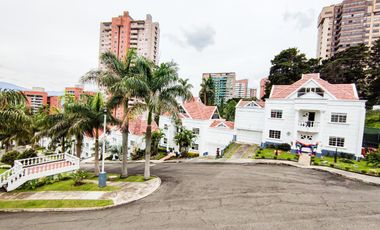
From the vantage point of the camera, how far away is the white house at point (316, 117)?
2266cm

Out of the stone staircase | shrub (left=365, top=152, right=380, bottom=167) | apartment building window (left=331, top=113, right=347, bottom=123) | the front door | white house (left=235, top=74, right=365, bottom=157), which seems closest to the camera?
the stone staircase

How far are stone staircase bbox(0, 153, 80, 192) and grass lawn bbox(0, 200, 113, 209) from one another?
302cm

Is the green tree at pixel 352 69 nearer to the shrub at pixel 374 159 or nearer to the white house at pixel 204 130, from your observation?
the shrub at pixel 374 159

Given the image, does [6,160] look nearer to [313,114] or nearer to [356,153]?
[313,114]

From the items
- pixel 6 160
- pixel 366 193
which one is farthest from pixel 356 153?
pixel 6 160

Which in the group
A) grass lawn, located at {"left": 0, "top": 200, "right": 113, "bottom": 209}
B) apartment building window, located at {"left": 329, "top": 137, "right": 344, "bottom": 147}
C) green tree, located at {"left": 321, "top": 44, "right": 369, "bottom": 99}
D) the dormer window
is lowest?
grass lawn, located at {"left": 0, "top": 200, "right": 113, "bottom": 209}

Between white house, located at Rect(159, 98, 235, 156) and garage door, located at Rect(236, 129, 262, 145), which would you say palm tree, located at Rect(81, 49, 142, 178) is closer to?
white house, located at Rect(159, 98, 235, 156)

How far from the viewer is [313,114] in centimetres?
2545

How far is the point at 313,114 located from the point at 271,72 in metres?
25.7

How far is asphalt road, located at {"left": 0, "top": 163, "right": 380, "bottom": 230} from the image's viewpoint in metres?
7.55

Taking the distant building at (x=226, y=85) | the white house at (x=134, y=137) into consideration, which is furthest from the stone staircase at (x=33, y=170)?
the distant building at (x=226, y=85)

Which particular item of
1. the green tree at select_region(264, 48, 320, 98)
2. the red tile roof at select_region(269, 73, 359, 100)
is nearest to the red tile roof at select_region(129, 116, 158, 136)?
the red tile roof at select_region(269, 73, 359, 100)

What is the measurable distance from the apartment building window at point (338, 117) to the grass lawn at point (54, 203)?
27240mm

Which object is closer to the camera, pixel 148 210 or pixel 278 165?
pixel 148 210
